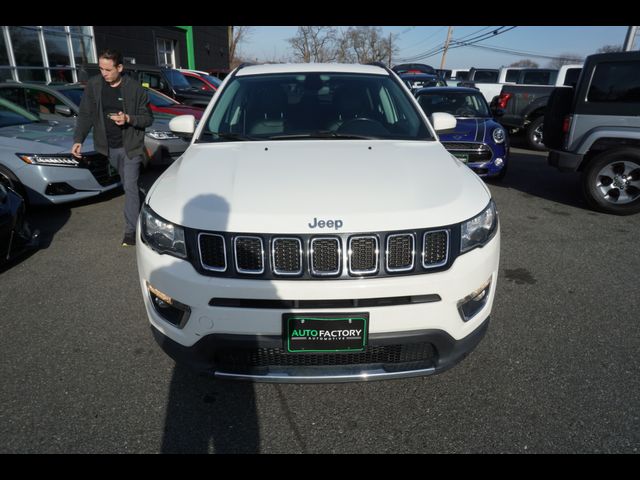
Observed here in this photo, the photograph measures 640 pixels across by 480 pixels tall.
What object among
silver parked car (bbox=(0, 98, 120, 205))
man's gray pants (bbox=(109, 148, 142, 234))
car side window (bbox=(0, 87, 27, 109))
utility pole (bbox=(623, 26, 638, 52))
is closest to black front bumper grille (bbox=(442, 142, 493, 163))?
man's gray pants (bbox=(109, 148, 142, 234))

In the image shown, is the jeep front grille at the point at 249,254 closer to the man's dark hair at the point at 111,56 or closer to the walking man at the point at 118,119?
the walking man at the point at 118,119

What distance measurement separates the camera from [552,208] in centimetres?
588

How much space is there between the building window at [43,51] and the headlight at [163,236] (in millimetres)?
11828

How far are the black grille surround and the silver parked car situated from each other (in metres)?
4.03

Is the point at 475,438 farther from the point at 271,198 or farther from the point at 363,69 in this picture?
the point at 363,69

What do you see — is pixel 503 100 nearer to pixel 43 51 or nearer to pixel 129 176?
pixel 129 176

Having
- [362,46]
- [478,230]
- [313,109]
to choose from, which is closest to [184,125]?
[313,109]

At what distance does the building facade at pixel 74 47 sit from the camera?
12719 millimetres

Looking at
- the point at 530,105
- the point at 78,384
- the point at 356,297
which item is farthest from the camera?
the point at 530,105

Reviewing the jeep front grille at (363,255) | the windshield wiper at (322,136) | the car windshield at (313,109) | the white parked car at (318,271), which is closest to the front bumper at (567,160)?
the car windshield at (313,109)

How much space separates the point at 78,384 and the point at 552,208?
5.86m

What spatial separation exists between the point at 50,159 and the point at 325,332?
4624mm

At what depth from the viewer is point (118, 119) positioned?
3973 mm

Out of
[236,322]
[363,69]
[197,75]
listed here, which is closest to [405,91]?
[363,69]
